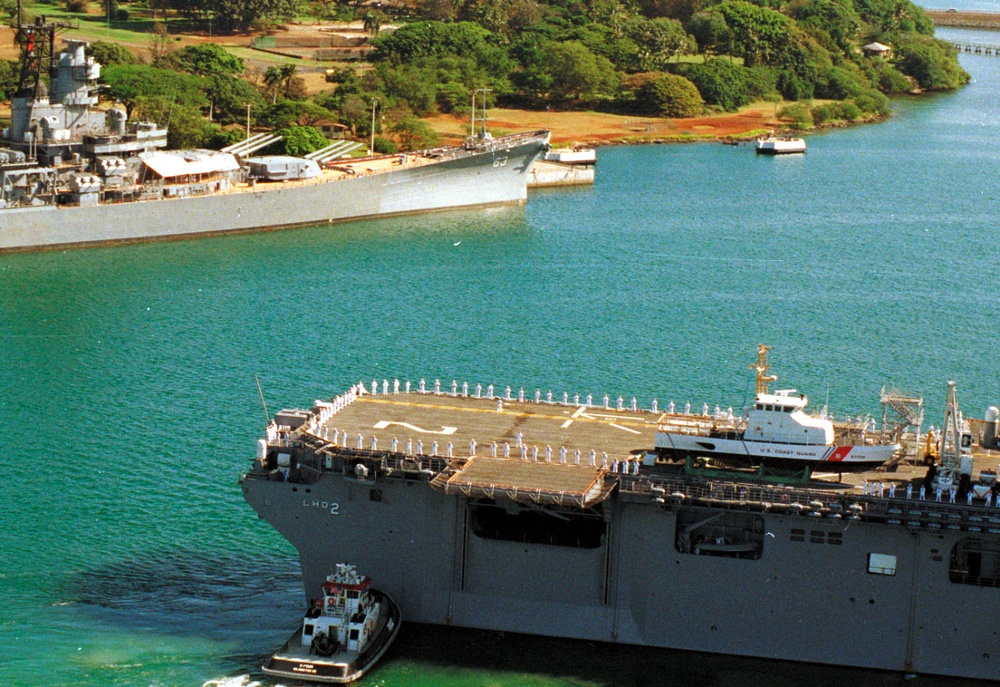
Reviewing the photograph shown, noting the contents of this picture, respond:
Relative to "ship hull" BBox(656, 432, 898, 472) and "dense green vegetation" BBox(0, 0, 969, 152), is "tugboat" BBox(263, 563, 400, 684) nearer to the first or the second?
"ship hull" BBox(656, 432, 898, 472)

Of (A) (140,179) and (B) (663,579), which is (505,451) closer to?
(B) (663,579)

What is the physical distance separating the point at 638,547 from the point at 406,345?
84.7 feet

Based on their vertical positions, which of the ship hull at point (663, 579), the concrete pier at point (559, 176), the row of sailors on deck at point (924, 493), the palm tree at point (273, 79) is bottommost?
the ship hull at point (663, 579)

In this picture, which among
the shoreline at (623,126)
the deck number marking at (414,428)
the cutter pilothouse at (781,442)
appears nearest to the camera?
the cutter pilothouse at (781,442)

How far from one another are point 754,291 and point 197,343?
80.3ft

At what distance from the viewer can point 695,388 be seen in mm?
53875

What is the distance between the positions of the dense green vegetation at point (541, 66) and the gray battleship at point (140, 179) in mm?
11439

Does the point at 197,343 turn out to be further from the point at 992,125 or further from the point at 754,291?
the point at 992,125

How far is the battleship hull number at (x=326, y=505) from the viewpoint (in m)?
36.7

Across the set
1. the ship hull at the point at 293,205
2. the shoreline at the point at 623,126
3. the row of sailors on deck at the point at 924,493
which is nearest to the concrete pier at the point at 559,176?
the ship hull at the point at 293,205

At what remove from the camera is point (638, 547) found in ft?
116

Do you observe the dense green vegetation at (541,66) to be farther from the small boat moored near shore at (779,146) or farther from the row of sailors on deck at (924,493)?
the row of sailors on deck at (924,493)

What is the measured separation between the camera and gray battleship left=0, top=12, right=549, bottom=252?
79.5 m

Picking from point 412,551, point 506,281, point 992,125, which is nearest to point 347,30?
point 992,125
